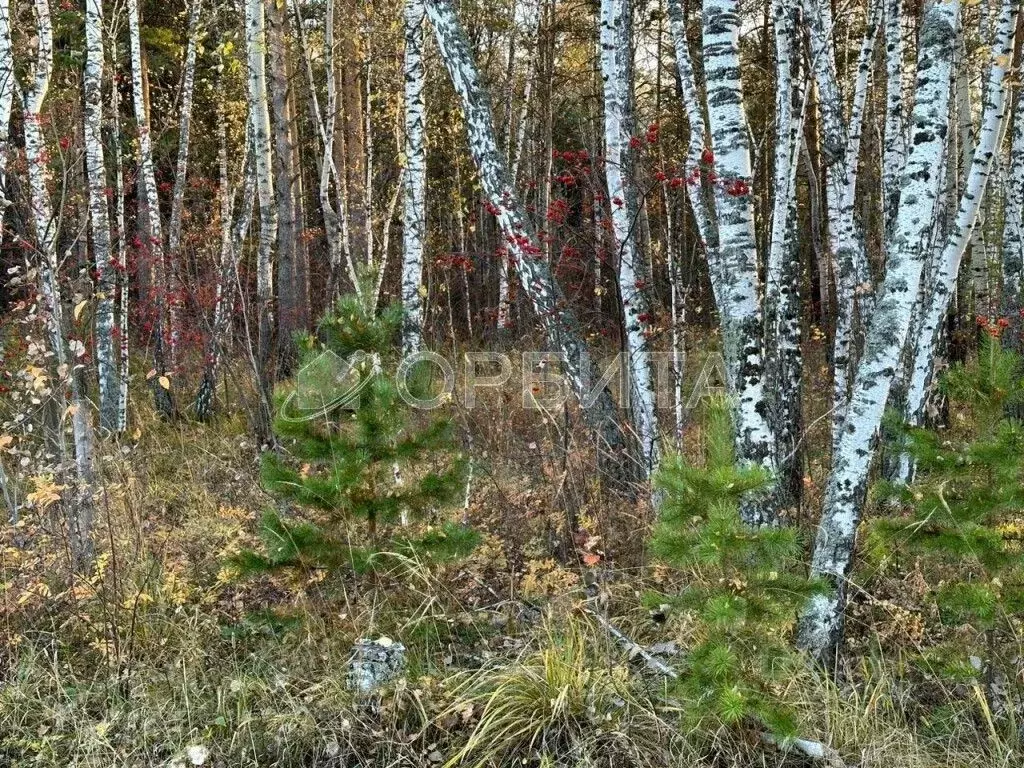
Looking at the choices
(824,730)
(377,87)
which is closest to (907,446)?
(824,730)

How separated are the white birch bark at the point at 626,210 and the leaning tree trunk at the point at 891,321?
1679 millimetres

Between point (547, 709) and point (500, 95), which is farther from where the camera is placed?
point (500, 95)

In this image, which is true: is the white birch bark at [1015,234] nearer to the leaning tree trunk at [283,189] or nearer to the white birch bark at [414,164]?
the white birch bark at [414,164]

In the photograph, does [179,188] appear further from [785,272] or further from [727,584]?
[727,584]

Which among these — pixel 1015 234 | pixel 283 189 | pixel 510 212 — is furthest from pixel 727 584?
pixel 1015 234

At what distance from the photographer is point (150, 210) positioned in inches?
368

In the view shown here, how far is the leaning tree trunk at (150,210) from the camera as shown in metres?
8.87

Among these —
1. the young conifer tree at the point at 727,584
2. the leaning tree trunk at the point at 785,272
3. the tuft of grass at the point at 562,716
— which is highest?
the leaning tree trunk at the point at 785,272

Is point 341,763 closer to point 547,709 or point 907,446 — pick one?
point 547,709

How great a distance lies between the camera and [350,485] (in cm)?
410

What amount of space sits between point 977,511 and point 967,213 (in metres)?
2.84

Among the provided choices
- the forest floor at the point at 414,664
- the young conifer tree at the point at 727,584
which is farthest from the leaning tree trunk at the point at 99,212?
the young conifer tree at the point at 727,584

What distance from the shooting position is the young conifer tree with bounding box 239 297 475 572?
161 inches

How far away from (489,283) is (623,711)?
45.6ft
